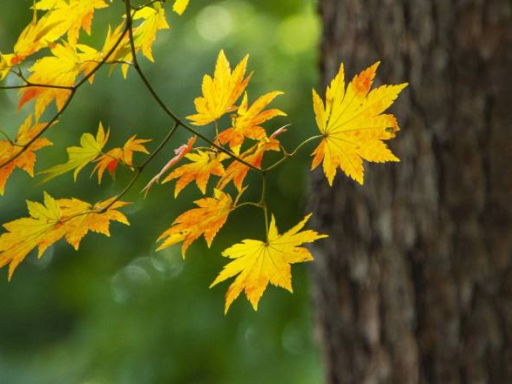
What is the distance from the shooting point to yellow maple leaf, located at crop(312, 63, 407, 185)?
73 centimetres

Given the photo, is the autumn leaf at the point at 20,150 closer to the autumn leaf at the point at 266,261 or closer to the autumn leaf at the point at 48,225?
the autumn leaf at the point at 48,225

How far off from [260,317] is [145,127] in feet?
2.49

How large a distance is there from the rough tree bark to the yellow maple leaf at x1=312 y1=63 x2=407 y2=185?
992 mm

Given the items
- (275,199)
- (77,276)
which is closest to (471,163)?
(275,199)

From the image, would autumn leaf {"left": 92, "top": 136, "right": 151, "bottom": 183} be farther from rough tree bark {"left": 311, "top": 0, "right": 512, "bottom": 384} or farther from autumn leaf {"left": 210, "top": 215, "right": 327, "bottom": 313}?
rough tree bark {"left": 311, "top": 0, "right": 512, "bottom": 384}

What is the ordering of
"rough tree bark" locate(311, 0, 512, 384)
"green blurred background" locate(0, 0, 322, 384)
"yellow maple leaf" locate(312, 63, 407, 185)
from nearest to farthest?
"yellow maple leaf" locate(312, 63, 407, 185) → "rough tree bark" locate(311, 0, 512, 384) → "green blurred background" locate(0, 0, 322, 384)

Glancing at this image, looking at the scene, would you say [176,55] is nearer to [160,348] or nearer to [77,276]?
[160,348]

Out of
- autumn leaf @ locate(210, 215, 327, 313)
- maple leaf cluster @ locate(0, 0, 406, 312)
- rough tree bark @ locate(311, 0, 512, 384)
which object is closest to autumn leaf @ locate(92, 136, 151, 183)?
maple leaf cluster @ locate(0, 0, 406, 312)

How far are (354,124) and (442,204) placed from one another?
1.02 meters

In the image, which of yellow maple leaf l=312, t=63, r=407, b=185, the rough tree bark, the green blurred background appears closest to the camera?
yellow maple leaf l=312, t=63, r=407, b=185

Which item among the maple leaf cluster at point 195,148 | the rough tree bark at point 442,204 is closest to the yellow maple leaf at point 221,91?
the maple leaf cluster at point 195,148

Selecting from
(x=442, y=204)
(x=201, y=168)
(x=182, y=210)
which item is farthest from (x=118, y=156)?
(x=182, y=210)

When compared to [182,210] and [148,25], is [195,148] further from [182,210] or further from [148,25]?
[182,210]

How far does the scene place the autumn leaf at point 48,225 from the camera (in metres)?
0.76
